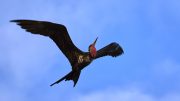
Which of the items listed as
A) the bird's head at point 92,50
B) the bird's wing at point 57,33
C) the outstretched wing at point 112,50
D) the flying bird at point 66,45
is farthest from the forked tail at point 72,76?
the outstretched wing at point 112,50

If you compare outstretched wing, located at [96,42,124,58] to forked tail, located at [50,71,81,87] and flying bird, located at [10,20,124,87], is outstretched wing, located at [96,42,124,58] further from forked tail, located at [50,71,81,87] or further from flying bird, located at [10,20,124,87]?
forked tail, located at [50,71,81,87]

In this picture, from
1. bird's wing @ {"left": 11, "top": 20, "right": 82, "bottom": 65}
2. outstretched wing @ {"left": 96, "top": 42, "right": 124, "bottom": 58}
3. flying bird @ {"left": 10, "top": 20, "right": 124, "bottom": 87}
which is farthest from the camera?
outstretched wing @ {"left": 96, "top": 42, "right": 124, "bottom": 58}

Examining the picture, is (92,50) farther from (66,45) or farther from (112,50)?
(112,50)

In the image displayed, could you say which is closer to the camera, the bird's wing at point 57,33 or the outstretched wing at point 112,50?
the bird's wing at point 57,33

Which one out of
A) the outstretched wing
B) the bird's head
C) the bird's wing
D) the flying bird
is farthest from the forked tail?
the outstretched wing

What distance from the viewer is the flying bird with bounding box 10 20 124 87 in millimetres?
19312

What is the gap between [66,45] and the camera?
66.6ft

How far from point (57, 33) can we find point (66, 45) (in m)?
0.59

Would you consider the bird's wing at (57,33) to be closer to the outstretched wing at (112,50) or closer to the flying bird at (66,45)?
the flying bird at (66,45)

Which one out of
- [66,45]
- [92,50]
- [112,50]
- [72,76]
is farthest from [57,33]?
[112,50]

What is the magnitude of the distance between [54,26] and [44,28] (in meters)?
0.38

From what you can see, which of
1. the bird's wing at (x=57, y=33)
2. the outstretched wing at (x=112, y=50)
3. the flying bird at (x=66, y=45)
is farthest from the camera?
the outstretched wing at (x=112, y=50)

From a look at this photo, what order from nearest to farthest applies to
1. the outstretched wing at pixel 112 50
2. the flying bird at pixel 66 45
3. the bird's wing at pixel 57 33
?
1. the flying bird at pixel 66 45
2. the bird's wing at pixel 57 33
3. the outstretched wing at pixel 112 50

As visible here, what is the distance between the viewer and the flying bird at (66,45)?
63.4 ft
